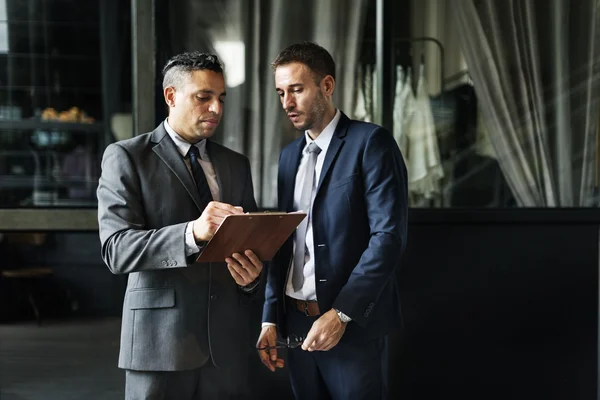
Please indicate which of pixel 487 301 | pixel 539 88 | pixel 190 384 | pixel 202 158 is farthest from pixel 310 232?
pixel 539 88

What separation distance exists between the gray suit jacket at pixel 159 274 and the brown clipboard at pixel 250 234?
8.0 inches

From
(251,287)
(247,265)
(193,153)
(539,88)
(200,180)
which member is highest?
(539,88)

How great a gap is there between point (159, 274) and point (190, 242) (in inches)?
10.8

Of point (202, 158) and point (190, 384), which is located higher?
point (202, 158)

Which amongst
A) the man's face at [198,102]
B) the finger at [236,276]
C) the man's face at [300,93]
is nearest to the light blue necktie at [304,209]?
the man's face at [300,93]

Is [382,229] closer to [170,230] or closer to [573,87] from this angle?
[170,230]

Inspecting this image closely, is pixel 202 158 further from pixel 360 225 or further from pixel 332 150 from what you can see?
pixel 360 225

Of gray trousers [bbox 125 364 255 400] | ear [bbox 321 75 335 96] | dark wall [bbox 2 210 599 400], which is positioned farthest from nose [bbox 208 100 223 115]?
dark wall [bbox 2 210 599 400]

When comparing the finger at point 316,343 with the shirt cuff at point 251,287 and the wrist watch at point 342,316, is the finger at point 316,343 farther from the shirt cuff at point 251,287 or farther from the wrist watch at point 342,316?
the shirt cuff at point 251,287

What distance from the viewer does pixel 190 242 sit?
223 centimetres

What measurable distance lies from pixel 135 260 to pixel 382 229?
902 millimetres

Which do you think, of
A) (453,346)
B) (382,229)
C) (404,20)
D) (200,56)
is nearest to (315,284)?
(382,229)

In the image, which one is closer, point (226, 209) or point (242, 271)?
point (226, 209)

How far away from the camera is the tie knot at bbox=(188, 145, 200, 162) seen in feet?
8.21
